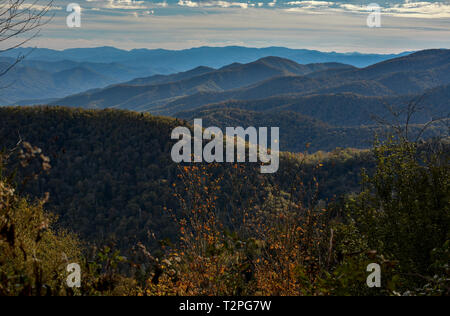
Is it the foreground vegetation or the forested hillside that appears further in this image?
the forested hillside

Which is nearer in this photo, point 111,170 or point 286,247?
point 286,247

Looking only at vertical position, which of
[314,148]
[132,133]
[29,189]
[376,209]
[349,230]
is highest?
[376,209]

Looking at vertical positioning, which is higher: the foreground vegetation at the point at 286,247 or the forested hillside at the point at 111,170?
the foreground vegetation at the point at 286,247

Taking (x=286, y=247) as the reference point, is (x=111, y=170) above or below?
below

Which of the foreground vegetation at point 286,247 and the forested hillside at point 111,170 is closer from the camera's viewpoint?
the foreground vegetation at point 286,247

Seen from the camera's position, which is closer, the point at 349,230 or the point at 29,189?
the point at 349,230

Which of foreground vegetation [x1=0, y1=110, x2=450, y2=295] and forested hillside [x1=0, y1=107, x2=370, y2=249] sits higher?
foreground vegetation [x1=0, y1=110, x2=450, y2=295]

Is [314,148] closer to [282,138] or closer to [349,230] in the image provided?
[282,138]
